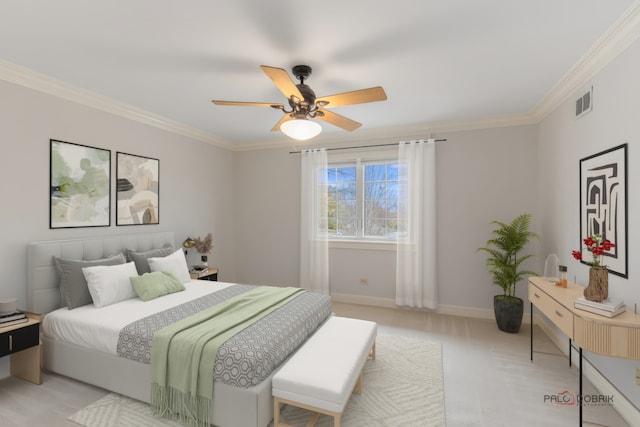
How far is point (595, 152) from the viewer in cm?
255

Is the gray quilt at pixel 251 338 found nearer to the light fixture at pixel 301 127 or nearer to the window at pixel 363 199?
the light fixture at pixel 301 127

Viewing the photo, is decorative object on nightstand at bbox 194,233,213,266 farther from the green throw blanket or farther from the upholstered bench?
the upholstered bench

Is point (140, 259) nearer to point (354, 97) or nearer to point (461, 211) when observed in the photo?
point (354, 97)

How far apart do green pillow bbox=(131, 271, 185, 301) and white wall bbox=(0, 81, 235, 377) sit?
844mm

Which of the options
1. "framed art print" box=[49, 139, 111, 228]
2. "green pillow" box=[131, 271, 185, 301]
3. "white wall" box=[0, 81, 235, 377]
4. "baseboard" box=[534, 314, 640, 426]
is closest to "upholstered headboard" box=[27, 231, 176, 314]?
"white wall" box=[0, 81, 235, 377]

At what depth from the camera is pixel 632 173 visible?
209 centimetres

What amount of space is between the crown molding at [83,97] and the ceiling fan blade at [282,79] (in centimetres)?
233

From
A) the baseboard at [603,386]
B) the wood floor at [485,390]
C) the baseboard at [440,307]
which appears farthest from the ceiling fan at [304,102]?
the baseboard at [440,307]

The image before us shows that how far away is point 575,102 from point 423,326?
9.53 feet

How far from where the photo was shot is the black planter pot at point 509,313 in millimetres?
3537

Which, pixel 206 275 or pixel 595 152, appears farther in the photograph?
pixel 206 275

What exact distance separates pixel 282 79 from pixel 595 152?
8.74 ft

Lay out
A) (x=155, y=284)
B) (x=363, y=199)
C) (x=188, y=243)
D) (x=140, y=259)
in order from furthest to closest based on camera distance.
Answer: (x=363, y=199), (x=188, y=243), (x=140, y=259), (x=155, y=284)

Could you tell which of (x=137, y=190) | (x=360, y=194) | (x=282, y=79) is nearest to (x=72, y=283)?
(x=137, y=190)
